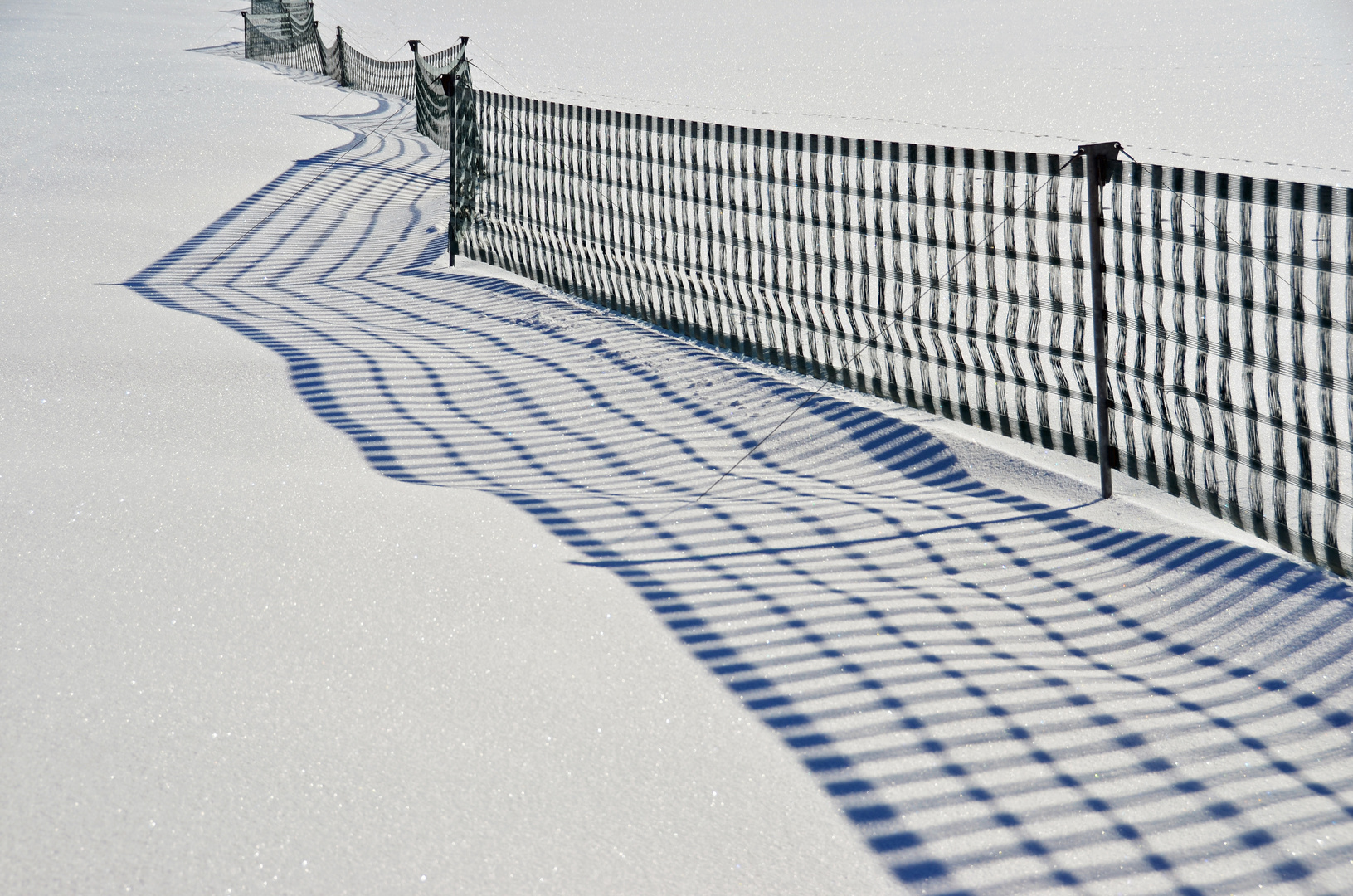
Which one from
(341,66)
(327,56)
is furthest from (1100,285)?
(327,56)

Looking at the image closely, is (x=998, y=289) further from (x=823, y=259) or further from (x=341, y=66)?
(x=341, y=66)

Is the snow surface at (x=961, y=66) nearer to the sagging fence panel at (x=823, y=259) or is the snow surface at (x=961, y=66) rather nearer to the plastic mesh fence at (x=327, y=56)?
the plastic mesh fence at (x=327, y=56)

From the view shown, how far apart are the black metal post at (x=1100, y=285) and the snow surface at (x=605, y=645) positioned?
182mm

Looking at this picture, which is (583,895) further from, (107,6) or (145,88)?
(107,6)

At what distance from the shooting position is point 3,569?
3613 millimetres

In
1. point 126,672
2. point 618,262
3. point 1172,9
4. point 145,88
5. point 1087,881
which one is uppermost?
point 1172,9

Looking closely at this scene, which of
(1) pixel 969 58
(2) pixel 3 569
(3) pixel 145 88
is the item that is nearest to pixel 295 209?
(2) pixel 3 569

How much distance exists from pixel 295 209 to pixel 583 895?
10210 mm

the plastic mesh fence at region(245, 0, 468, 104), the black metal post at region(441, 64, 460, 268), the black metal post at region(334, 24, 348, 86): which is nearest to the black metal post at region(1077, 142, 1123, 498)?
the black metal post at region(441, 64, 460, 268)

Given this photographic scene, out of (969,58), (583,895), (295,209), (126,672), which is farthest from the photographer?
(969,58)

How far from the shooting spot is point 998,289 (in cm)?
664

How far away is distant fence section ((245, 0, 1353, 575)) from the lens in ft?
14.0

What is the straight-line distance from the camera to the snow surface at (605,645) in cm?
260

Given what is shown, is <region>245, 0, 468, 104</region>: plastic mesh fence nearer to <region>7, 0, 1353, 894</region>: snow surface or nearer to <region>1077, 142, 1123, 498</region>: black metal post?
<region>7, 0, 1353, 894</region>: snow surface
